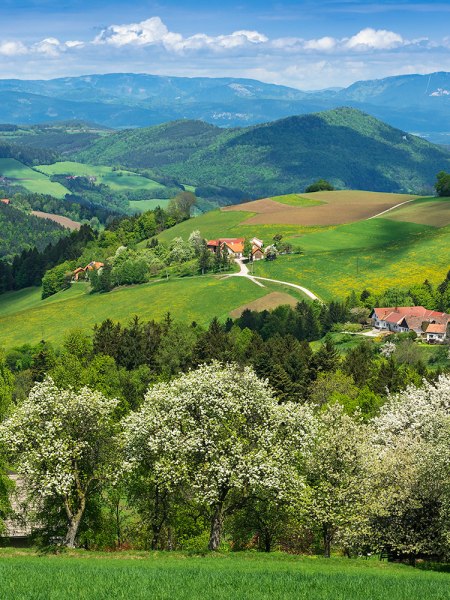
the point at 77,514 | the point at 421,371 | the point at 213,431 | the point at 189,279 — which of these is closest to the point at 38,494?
the point at 77,514

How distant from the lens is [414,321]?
471 feet

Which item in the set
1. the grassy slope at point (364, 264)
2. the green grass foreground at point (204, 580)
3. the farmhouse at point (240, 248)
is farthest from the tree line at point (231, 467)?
the farmhouse at point (240, 248)

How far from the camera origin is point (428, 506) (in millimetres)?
45375

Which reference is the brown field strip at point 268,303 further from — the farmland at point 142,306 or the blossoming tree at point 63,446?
the blossoming tree at point 63,446

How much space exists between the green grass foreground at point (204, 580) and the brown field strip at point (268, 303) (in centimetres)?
11065

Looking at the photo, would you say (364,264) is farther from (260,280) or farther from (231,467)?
(231,467)

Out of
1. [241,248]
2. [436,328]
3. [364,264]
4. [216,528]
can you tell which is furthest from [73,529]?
[241,248]

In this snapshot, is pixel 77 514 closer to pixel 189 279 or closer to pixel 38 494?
pixel 38 494

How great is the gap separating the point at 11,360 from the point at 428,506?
104m

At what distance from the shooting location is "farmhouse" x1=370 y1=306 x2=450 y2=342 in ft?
455

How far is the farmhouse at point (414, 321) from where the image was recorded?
455 ft

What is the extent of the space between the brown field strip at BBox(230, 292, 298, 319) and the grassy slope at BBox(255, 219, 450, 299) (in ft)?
26.8

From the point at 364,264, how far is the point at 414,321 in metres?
36.1

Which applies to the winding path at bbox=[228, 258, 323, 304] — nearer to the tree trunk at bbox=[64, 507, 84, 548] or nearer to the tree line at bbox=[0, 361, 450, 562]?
the tree line at bbox=[0, 361, 450, 562]
